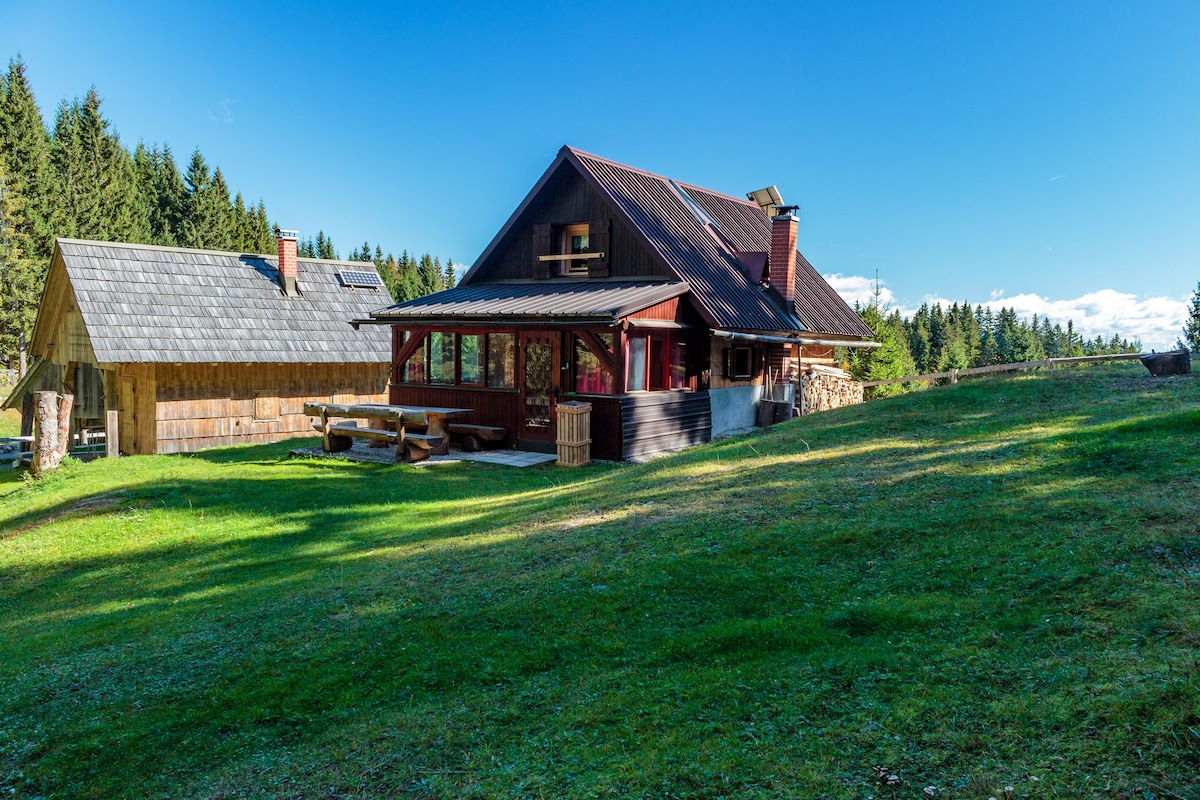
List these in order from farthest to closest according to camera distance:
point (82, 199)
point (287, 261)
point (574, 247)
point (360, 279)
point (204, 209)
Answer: point (204, 209) → point (82, 199) → point (360, 279) → point (287, 261) → point (574, 247)

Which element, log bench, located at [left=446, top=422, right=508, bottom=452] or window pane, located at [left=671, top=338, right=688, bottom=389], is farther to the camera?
window pane, located at [left=671, top=338, right=688, bottom=389]

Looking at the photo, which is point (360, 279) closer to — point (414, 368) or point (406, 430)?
point (414, 368)

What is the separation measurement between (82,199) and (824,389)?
Answer: 48.3m

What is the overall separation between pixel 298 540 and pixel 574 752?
8.02 metres

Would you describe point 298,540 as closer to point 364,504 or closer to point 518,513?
point 364,504

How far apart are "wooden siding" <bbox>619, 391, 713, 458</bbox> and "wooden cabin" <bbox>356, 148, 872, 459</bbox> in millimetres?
42

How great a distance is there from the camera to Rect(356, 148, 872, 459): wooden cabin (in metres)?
17.7

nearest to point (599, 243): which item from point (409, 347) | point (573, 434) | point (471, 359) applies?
point (471, 359)

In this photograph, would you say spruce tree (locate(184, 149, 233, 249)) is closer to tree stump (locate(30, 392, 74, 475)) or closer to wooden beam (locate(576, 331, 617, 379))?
tree stump (locate(30, 392, 74, 475))

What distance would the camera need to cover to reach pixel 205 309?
2453 cm

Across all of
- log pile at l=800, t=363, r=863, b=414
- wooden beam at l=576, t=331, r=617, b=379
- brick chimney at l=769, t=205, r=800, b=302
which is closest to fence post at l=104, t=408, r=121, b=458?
wooden beam at l=576, t=331, r=617, b=379

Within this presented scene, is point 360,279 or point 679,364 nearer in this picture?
point 679,364

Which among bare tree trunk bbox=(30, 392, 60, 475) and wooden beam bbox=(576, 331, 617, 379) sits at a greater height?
wooden beam bbox=(576, 331, 617, 379)

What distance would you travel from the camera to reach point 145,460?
20484 mm
